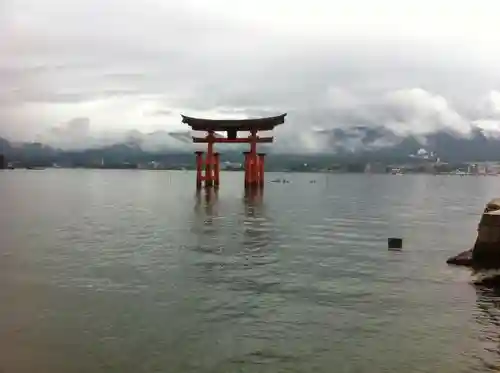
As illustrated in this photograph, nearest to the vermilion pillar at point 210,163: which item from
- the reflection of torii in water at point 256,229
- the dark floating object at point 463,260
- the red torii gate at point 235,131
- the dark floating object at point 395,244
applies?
the red torii gate at point 235,131

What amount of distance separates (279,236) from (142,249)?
24.2 feet

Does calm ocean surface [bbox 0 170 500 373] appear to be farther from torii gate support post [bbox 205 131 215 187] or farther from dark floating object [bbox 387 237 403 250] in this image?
torii gate support post [bbox 205 131 215 187]

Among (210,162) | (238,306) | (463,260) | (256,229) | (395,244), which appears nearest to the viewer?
(238,306)

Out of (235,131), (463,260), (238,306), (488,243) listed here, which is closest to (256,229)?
(463,260)

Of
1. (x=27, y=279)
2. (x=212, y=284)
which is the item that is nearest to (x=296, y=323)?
(x=212, y=284)

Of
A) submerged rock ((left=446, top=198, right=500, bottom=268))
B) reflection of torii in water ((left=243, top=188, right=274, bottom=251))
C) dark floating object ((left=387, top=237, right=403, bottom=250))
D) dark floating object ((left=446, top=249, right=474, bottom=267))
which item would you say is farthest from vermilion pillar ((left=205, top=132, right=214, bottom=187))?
submerged rock ((left=446, top=198, right=500, bottom=268))

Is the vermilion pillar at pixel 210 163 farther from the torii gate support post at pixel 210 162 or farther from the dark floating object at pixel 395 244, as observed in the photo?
the dark floating object at pixel 395 244

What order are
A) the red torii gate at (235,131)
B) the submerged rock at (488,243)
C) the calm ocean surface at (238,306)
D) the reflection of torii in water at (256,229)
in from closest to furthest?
the calm ocean surface at (238,306), the submerged rock at (488,243), the reflection of torii in water at (256,229), the red torii gate at (235,131)


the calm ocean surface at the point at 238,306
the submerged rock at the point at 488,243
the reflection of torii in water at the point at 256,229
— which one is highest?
the submerged rock at the point at 488,243

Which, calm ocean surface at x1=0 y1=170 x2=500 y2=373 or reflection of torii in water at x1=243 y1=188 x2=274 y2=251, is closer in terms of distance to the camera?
calm ocean surface at x1=0 y1=170 x2=500 y2=373

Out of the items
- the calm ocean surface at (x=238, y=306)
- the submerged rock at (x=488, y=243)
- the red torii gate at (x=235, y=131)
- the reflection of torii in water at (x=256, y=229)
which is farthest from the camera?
the red torii gate at (x=235, y=131)

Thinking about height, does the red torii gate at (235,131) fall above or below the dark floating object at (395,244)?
above

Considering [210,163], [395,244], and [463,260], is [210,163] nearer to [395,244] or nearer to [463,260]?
[395,244]

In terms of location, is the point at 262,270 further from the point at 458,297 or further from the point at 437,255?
the point at 437,255
